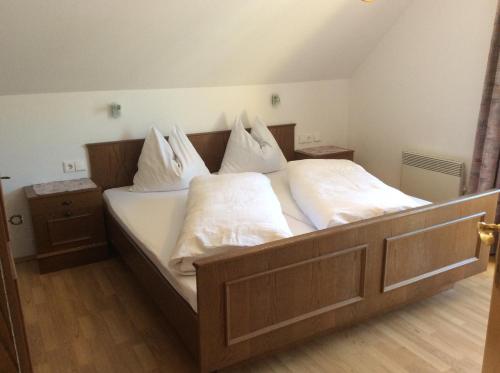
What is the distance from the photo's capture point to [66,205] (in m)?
3.17

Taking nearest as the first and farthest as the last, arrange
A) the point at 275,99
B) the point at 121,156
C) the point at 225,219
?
the point at 225,219
the point at 121,156
the point at 275,99

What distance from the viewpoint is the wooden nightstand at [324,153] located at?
418cm

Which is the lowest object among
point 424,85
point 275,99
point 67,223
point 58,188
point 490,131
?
point 67,223

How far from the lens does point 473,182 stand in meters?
3.35

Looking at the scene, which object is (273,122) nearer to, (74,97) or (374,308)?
(74,97)

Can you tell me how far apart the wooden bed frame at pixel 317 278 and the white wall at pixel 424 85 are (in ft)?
3.89

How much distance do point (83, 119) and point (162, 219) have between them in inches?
46.0

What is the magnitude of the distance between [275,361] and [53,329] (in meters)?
1.29

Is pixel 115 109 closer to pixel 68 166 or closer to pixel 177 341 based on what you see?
pixel 68 166

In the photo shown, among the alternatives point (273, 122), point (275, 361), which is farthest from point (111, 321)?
point (273, 122)

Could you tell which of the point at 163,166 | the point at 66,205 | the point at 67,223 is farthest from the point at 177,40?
the point at 67,223

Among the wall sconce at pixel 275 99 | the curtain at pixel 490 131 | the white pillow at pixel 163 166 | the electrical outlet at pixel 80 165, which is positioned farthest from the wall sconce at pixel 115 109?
the curtain at pixel 490 131

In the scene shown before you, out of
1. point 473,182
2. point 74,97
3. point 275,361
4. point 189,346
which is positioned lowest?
point 275,361

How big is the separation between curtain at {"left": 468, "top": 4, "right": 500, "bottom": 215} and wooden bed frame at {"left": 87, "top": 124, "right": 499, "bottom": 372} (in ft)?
2.19
